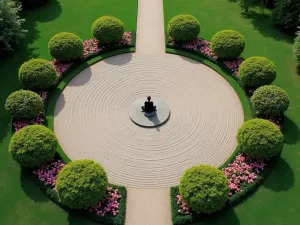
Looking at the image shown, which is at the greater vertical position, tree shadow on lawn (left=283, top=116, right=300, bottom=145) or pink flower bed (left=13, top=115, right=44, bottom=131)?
tree shadow on lawn (left=283, top=116, right=300, bottom=145)

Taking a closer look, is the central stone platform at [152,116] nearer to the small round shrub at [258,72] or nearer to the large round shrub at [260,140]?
the large round shrub at [260,140]

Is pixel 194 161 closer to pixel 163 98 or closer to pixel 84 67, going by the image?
pixel 163 98

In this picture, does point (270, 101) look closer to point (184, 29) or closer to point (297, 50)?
point (297, 50)

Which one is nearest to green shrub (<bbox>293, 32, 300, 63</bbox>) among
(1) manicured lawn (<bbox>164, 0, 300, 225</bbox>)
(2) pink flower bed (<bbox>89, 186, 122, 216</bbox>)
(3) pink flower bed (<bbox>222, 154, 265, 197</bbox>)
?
(1) manicured lawn (<bbox>164, 0, 300, 225</bbox>)

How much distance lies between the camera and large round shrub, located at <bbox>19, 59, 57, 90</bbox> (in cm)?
2631

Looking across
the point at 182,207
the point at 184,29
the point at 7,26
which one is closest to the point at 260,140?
the point at 182,207

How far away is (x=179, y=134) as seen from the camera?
24859 millimetres

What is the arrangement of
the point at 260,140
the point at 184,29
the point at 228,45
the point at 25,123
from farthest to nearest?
the point at 184,29, the point at 228,45, the point at 25,123, the point at 260,140

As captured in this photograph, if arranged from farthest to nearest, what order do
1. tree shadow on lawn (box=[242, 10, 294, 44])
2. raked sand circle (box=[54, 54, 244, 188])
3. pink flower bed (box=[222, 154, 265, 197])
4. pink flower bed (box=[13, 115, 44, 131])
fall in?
tree shadow on lawn (box=[242, 10, 294, 44])
pink flower bed (box=[13, 115, 44, 131])
raked sand circle (box=[54, 54, 244, 188])
pink flower bed (box=[222, 154, 265, 197])

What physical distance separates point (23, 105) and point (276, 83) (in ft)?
61.8

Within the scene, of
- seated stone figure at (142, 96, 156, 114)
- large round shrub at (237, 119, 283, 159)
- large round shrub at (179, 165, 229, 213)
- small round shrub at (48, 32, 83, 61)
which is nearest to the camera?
large round shrub at (179, 165, 229, 213)

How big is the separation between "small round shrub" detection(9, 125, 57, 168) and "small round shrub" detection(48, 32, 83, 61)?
351 inches

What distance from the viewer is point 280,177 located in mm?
22141

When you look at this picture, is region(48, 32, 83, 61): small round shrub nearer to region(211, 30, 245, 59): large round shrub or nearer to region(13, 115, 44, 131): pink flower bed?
region(13, 115, 44, 131): pink flower bed
